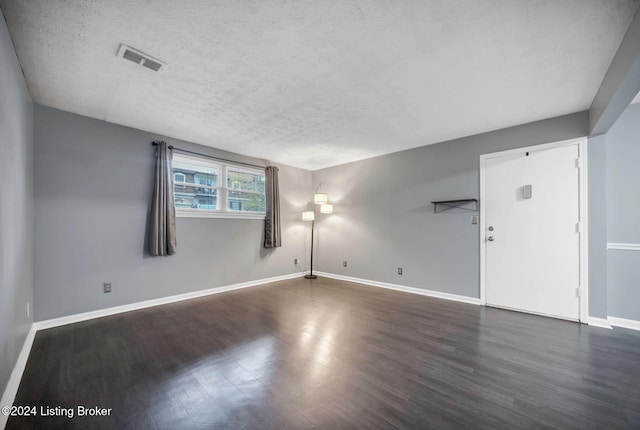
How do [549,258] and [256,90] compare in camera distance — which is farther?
[549,258]

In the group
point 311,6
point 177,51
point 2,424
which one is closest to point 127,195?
point 177,51

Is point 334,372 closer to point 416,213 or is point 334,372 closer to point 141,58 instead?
point 141,58

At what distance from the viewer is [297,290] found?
4426 millimetres

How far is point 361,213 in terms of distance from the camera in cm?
510

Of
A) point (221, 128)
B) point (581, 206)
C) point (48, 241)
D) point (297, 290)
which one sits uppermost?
point (221, 128)

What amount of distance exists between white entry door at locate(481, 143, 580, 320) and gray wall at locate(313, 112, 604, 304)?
197 mm

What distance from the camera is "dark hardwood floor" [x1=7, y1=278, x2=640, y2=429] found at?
4.87 feet

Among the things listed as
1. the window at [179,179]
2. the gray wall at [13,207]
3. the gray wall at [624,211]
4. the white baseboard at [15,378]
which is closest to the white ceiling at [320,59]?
the gray wall at [13,207]

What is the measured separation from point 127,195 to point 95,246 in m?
0.75

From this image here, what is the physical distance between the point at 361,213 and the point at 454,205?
1.76 meters

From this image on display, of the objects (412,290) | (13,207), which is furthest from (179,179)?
(412,290)

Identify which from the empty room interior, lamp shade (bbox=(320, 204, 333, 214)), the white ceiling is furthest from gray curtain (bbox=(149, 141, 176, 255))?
lamp shade (bbox=(320, 204, 333, 214))

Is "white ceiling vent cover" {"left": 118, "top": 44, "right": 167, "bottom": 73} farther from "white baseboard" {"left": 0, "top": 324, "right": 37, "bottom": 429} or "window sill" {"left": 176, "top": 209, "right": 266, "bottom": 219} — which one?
"white baseboard" {"left": 0, "top": 324, "right": 37, "bottom": 429}

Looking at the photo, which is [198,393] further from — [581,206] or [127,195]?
[581,206]
